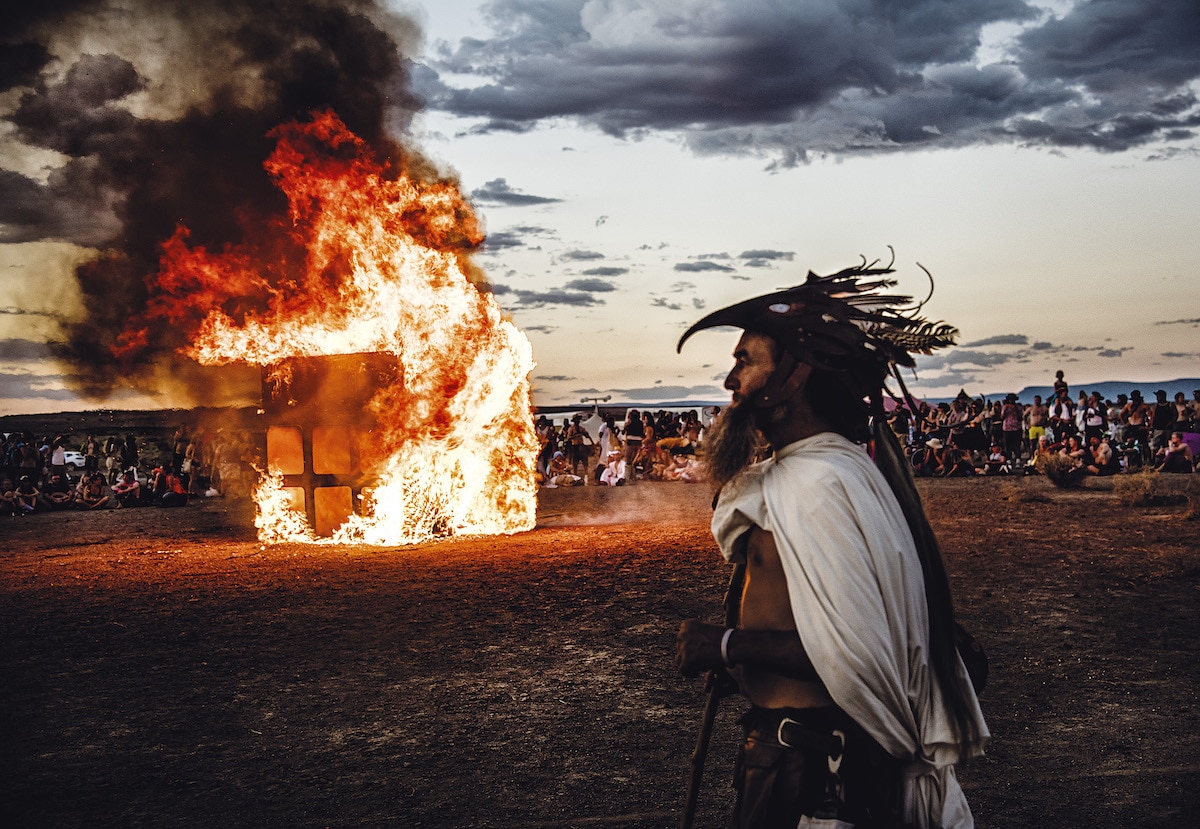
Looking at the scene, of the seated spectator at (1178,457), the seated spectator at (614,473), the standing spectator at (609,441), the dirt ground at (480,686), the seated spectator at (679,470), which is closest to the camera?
the dirt ground at (480,686)

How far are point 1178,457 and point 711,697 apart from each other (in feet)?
65.8

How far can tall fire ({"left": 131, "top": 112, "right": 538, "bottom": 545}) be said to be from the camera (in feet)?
44.9

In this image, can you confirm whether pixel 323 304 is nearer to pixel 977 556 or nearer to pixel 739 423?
pixel 977 556

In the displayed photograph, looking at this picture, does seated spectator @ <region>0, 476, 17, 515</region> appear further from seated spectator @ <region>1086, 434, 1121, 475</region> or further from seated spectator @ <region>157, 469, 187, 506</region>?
seated spectator @ <region>1086, 434, 1121, 475</region>

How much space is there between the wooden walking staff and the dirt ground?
180 cm

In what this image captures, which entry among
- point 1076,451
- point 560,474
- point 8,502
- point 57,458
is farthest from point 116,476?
point 1076,451

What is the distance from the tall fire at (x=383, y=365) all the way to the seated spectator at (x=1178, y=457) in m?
13.1

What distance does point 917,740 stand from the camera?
7.88 feet

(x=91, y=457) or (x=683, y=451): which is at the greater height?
(x=91, y=457)

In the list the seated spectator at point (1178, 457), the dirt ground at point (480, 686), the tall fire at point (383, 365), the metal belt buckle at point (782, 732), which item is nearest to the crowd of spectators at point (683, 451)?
the seated spectator at point (1178, 457)

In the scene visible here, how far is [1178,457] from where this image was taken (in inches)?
763

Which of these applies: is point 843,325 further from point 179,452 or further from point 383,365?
point 179,452

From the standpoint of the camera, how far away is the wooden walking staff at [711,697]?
2.61 m

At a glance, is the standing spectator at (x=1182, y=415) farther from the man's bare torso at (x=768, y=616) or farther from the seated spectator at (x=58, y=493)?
the seated spectator at (x=58, y=493)
